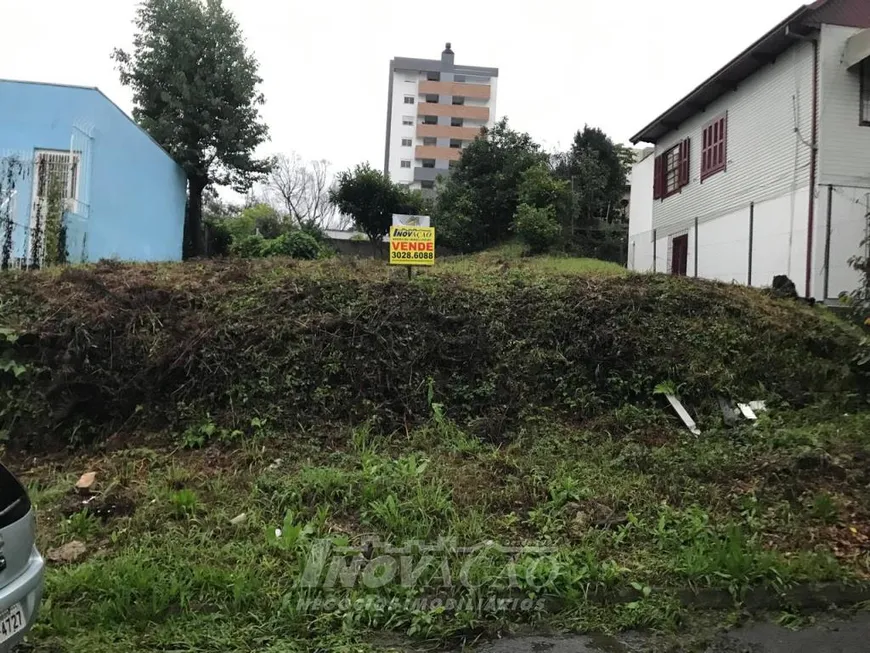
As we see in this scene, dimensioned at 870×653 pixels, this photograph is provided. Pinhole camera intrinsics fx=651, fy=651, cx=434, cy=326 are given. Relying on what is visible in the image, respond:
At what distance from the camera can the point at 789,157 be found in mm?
12578

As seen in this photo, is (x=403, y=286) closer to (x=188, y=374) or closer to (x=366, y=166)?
(x=188, y=374)

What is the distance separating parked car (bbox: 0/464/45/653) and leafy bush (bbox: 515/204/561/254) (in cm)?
1923

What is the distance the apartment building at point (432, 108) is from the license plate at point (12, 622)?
209ft

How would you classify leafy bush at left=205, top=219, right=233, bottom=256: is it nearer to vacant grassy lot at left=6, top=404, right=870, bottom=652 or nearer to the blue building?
the blue building

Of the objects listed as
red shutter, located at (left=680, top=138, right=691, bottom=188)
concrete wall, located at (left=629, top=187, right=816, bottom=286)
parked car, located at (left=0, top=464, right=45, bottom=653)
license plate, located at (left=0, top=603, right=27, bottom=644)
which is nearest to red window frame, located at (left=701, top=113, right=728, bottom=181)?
red shutter, located at (left=680, top=138, right=691, bottom=188)

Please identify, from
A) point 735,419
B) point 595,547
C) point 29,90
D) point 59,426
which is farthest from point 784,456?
point 29,90

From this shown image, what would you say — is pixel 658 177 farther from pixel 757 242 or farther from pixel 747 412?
pixel 747 412

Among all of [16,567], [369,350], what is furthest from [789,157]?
[16,567]

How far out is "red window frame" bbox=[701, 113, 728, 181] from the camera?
15.0 m

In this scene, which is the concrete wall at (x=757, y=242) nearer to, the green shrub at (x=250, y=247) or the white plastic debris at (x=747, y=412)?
the white plastic debris at (x=747, y=412)

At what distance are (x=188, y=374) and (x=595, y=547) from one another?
13.0ft

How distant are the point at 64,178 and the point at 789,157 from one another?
14.6 m

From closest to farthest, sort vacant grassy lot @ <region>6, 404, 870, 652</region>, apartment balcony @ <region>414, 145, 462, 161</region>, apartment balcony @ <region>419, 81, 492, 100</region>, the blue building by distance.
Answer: vacant grassy lot @ <region>6, 404, 870, 652</region> → the blue building → apartment balcony @ <region>414, 145, 462, 161</region> → apartment balcony @ <region>419, 81, 492, 100</region>

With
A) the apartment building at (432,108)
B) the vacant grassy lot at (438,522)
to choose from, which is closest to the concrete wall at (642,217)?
the vacant grassy lot at (438,522)
